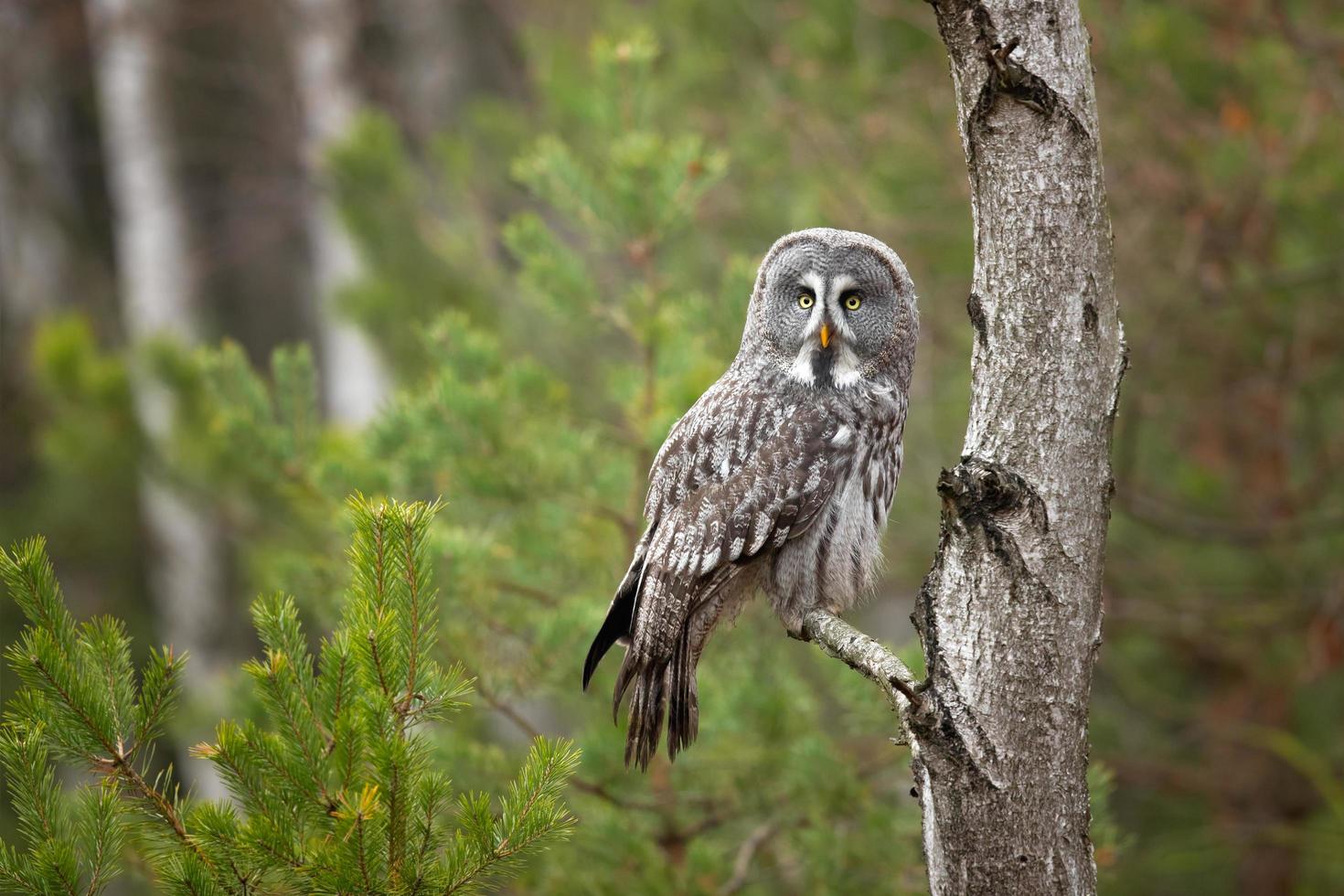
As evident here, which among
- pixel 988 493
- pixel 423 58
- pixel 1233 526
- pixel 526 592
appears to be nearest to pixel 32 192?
pixel 423 58

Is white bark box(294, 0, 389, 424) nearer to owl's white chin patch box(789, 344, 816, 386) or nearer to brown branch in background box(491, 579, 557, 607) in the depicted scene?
brown branch in background box(491, 579, 557, 607)

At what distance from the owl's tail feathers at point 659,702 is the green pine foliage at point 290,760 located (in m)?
0.49

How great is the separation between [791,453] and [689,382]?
839mm

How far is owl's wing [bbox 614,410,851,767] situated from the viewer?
2.29 m

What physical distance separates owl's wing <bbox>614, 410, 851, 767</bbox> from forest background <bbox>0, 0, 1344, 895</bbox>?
1.93 feet

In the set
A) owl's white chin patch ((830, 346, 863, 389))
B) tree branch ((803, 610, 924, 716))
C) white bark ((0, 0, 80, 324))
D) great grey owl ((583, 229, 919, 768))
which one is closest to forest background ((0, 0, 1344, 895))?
white bark ((0, 0, 80, 324))

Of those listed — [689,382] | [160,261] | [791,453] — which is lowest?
[791,453]

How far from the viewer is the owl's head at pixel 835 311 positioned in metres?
2.45

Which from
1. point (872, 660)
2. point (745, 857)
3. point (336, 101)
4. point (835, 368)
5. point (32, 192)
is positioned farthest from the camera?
Answer: point (32, 192)

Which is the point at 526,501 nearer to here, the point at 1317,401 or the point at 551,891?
the point at 551,891

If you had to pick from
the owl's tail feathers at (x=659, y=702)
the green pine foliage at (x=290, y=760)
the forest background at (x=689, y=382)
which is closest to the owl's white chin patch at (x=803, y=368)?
the owl's tail feathers at (x=659, y=702)

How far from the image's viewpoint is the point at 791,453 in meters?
2.50

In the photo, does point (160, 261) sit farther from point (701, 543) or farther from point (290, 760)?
point (290, 760)

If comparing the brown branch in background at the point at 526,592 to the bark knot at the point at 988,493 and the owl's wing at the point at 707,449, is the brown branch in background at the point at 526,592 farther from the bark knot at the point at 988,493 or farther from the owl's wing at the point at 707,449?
the bark knot at the point at 988,493
